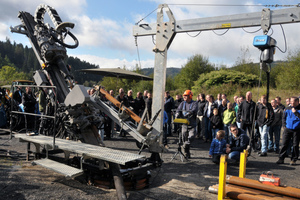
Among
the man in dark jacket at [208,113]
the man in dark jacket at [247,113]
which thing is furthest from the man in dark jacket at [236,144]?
the man in dark jacket at [208,113]

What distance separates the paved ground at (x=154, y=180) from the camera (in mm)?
4371

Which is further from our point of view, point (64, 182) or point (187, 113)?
point (187, 113)

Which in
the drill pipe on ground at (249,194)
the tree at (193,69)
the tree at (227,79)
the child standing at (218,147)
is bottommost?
the drill pipe on ground at (249,194)

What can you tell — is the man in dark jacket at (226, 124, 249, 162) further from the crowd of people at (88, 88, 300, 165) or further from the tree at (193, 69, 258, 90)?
the tree at (193, 69, 258, 90)

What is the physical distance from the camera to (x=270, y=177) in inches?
160

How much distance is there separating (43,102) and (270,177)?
6.16 meters

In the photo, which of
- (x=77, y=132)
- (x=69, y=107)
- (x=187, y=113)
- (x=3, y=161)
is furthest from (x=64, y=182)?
(x=187, y=113)

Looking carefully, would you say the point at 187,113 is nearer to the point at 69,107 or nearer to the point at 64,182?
the point at 69,107

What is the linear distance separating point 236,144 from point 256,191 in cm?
336

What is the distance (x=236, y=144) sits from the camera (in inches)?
282

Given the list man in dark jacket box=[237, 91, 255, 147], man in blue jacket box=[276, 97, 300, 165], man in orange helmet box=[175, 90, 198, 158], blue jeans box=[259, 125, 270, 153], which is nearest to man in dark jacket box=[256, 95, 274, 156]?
blue jeans box=[259, 125, 270, 153]

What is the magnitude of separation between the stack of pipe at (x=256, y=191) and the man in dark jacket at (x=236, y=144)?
288 centimetres

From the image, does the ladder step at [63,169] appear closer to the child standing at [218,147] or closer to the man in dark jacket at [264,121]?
the child standing at [218,147]

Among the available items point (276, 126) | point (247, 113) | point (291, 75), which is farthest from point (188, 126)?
point (291, 75)
